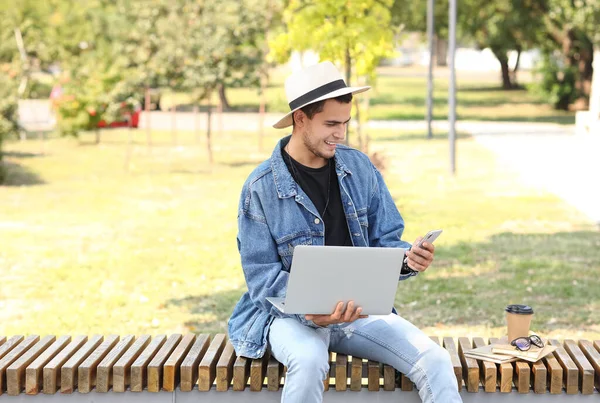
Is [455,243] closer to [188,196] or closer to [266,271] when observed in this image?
[188,196]

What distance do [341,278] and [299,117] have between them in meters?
0.83

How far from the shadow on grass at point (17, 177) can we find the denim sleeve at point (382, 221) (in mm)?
12195

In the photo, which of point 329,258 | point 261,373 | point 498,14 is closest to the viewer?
point 329,258

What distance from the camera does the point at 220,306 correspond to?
26.6 ft

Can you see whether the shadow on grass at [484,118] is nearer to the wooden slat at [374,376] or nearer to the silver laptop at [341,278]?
the wooden slat at [374,376]

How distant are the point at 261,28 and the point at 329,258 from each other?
15330 millimetres

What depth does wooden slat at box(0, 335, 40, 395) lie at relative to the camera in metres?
4.36

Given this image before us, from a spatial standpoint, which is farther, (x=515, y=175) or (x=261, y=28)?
(x=261, y=28)

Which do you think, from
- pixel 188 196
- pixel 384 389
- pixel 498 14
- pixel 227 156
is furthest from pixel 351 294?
pixel 498 14

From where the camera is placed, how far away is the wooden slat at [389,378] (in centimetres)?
431

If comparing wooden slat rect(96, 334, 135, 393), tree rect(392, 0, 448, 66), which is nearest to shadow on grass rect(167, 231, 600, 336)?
wooden slat rect(96, 334, 135, 393)

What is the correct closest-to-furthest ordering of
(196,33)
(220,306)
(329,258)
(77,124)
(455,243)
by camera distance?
(329,258) < (220,306) < (455,243) < (196,33) < (77,124)

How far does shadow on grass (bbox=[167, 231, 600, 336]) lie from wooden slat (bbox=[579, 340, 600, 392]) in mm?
2594

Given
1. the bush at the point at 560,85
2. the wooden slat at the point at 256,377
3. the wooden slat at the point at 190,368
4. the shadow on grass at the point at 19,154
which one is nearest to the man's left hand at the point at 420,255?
the wooden slat at the point at 256,377
